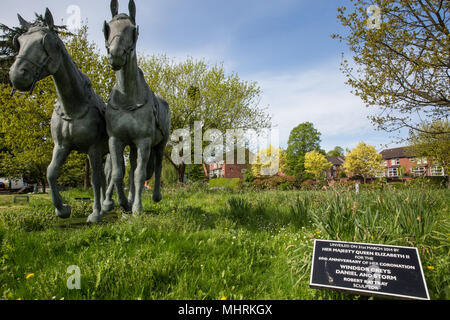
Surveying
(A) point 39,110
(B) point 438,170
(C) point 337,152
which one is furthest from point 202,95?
(C) point 337,152

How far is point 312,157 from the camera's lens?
4366 cm

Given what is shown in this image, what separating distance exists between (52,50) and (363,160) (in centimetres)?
5259

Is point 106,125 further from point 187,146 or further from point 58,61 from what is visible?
point 187,146

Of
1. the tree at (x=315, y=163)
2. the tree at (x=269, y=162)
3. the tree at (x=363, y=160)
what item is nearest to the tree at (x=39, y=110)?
the tree at (x=269, y=162)

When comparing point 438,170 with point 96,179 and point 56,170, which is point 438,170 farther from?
point 56,170

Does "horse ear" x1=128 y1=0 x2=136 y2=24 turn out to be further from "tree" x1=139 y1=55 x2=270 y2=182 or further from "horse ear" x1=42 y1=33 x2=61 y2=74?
"tree" x1=139 y1=55 x2=270 y2=182

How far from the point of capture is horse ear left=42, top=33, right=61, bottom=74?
316 centimetres

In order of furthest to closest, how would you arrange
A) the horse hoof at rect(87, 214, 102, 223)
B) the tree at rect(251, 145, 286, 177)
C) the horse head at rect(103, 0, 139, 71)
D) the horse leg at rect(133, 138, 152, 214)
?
the tree at rect(251, 145, 286, 177)
the horse leg at rect(133, 138, 152, 214)
the horse hoof at rect(87, 214, 102, 223)
the horse head at rect(103, 0, 139, 71)

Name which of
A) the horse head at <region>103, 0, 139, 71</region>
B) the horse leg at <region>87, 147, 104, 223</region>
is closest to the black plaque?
the horse head at <region>103, 0, 139, 71</region>

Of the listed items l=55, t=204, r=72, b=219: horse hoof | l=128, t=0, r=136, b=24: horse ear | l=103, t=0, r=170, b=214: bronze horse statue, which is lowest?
l=55, t=204, r=72, b=219: horse hoof

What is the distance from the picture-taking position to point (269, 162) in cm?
4409

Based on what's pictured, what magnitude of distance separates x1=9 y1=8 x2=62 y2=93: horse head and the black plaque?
3753 mm
